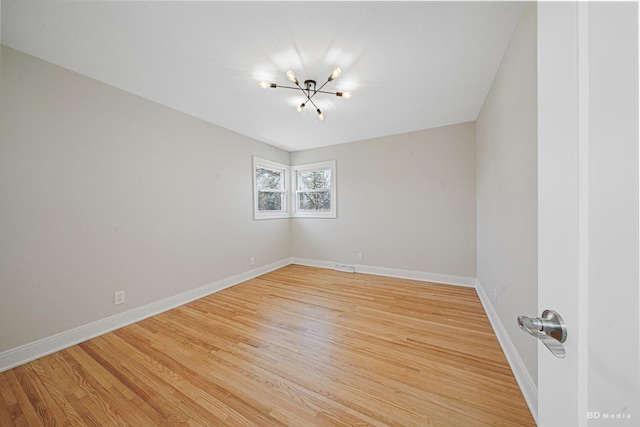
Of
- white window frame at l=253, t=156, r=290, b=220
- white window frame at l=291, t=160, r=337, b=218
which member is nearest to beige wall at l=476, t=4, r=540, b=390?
white window frame at l=291, t=160, r=337, b=218

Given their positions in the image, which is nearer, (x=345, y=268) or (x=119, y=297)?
(x=119, y=297)

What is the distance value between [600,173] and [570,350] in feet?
1.11

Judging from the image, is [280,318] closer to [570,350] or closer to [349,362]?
[349,362]

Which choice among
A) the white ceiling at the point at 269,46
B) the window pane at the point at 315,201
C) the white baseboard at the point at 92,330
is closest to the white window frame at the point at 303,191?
the window pane at the point at 315,201

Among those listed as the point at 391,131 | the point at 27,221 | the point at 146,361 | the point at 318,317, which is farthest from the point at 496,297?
the point at 27,221

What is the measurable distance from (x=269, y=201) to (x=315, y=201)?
902 millimetres

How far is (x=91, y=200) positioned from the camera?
6.64ft

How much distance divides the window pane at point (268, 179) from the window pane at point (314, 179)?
411mm

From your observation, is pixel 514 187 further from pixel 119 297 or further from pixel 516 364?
pixel 119 297

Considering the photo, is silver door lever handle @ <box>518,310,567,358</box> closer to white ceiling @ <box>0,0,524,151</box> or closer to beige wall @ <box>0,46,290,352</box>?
white ceiling @ <box>0,0,524,151</box>

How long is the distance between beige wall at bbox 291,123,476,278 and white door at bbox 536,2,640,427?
308cm

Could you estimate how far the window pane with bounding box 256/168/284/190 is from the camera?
13.1 feet

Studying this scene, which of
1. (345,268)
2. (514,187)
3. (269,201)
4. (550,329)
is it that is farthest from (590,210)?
(269,201)

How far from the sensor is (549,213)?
0.49 meters
